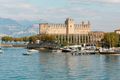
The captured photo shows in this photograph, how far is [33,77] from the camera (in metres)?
44.9

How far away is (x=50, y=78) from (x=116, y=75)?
7.38 meters

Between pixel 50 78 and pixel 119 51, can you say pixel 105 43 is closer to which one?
pixel 119 51

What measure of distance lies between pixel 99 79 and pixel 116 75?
4.23 m

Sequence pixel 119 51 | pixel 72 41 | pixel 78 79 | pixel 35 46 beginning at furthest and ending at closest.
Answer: pixel 72 41
pixel 35 46
pixel 119 51
pixel 78 79

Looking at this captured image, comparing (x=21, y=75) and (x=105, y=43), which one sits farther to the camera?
(x=105, y=43)

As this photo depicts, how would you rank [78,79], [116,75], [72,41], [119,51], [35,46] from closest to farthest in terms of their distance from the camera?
[78,79]
[116,75]
[119,51]
[35,46]
[72,41]

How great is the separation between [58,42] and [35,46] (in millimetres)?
8974

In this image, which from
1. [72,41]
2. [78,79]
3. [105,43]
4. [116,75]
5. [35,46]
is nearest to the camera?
[78,79]

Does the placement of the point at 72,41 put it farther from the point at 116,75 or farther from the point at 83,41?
the point at 116,75

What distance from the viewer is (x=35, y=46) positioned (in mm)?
167500

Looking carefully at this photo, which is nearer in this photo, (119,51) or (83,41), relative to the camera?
(119,51)

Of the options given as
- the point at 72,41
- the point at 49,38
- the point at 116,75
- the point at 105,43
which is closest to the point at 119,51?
the point at 105,43

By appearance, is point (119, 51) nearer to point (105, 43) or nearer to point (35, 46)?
point (105, 43)

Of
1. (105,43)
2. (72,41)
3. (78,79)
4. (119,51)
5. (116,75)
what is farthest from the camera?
(72,41)
